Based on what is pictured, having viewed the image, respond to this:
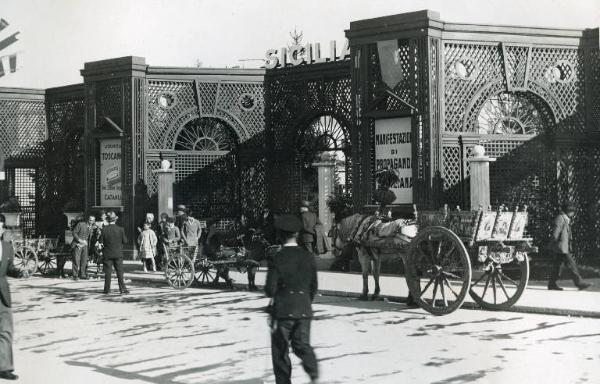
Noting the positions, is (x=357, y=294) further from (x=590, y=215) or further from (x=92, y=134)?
(x=92, y=134)

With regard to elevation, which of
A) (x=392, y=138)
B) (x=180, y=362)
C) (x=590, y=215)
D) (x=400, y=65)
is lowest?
(x=180, y=362)

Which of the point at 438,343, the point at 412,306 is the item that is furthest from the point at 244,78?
the point at 438,343

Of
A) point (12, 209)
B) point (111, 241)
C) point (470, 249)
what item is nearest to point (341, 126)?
point (111, 241)

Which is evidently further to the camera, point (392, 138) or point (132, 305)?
point (392, 138)

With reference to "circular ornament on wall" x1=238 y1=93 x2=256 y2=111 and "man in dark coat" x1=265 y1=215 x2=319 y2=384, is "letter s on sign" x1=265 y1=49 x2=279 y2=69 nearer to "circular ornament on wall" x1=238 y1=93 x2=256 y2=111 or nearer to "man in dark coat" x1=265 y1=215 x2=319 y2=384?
"circular ornament on wall" x1=238 y1=93 x2=256 y2=111

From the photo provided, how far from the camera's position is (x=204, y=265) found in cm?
1688

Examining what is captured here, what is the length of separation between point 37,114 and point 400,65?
1512cm

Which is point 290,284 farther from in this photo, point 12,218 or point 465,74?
point 12,218

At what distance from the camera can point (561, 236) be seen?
1447cm

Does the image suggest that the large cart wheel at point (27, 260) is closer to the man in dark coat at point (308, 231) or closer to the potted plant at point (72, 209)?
the potted plant at point (72, 209)

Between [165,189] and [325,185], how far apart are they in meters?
4.58

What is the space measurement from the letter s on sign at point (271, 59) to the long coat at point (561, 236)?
39.3ft

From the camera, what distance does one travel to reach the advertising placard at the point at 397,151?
722 inches

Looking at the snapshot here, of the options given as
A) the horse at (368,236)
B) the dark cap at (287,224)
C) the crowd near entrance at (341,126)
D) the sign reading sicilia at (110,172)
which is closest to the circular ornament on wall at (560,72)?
the crowd near entrance at (341,126)
